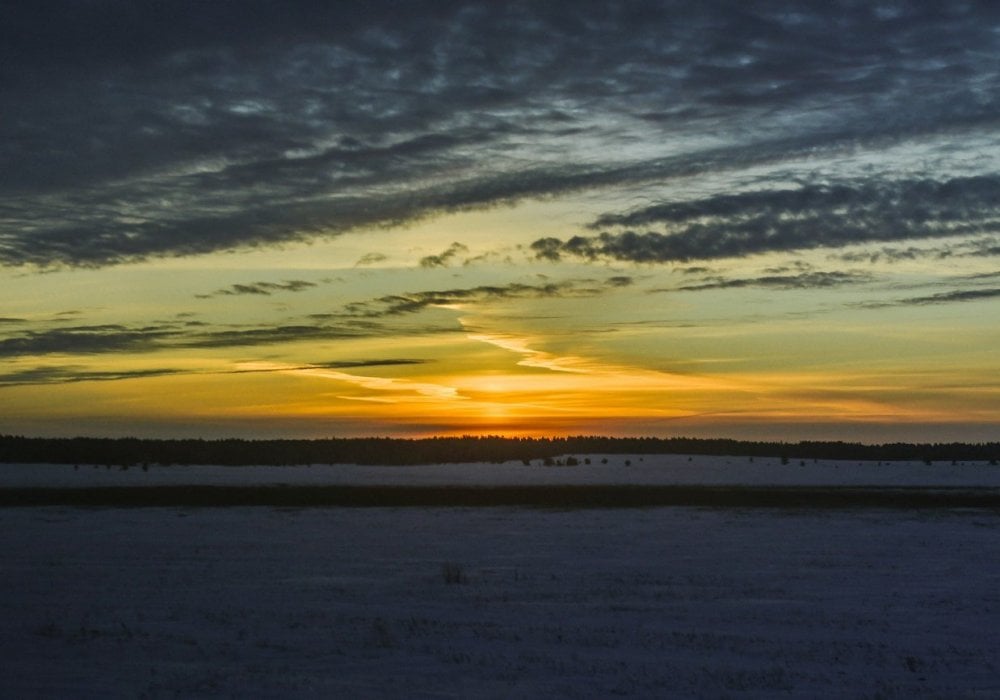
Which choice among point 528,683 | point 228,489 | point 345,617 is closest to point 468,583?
point 345,617

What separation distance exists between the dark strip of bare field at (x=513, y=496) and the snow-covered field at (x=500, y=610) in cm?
968

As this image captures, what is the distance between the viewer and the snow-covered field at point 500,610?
580 inches

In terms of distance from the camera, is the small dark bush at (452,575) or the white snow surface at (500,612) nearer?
the white snow surface at (500,612)

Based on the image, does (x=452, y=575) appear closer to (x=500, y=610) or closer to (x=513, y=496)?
(x=500, y=610)

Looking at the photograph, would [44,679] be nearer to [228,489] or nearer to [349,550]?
[349,550]

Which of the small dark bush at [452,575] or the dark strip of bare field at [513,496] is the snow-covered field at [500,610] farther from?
the dark strip of bare field at [513,496]

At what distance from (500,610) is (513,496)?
30861 mm

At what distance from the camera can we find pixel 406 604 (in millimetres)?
20672

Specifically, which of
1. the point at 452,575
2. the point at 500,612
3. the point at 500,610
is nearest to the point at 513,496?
the point at 452,575

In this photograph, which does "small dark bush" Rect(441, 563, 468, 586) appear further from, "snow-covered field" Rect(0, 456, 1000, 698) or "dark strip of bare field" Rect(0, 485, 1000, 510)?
"dark strip of bare field" Rect(0, 485, 1000, 510)

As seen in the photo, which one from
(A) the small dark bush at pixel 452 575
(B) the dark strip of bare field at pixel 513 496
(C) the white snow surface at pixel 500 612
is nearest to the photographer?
(C) the white snow surface at pixel 500 612

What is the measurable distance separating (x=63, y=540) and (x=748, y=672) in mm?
23247

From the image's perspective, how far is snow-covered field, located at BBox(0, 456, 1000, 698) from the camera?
14.7 m

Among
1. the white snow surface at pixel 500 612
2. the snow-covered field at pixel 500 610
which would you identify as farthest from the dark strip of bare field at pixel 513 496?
the white snow surface at pixel 500 612
